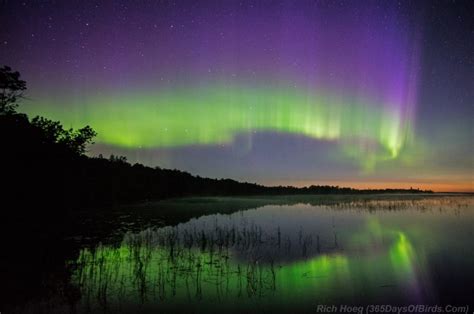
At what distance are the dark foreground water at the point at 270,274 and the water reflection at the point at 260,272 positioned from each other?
0.03 m

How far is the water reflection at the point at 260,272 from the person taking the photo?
910 centimetres

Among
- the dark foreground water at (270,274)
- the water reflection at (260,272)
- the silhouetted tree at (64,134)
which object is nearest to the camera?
the dark foreground water at (270,274)

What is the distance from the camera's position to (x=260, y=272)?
11.5m

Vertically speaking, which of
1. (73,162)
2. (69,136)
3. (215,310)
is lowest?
(215,310)

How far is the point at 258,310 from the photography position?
8414mm

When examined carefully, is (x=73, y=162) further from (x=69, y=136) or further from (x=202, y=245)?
(x=202, y=245)

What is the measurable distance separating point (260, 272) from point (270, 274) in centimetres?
38

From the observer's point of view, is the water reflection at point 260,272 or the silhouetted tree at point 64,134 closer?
the water reflection at point 260,272

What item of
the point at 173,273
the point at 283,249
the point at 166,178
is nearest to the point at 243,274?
the point at 173,273

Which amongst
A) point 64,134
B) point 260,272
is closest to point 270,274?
point 260,272

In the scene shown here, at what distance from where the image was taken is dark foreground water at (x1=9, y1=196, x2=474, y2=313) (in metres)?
8.86

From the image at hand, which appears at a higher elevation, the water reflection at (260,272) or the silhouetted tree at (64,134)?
the silhouetted tree at (64,134)

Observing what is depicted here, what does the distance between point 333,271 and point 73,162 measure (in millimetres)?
22109

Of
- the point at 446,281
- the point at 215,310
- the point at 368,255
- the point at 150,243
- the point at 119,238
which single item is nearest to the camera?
the point at 215,310
